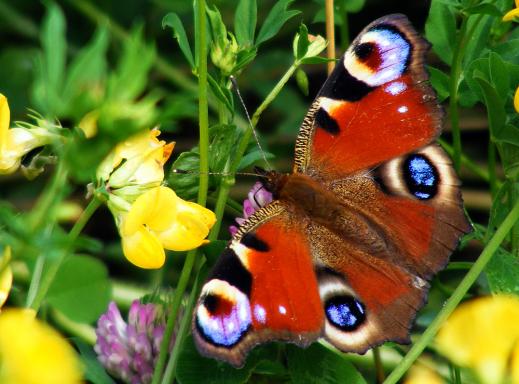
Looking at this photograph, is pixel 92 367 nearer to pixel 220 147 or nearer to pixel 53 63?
pixel 220 147

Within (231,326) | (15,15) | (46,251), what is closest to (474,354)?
(46,251)

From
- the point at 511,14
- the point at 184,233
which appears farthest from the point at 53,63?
the point at 511,14

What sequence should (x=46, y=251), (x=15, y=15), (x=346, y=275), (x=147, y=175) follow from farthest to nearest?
(x=15, y=15) → (x=346, y=275) → (x=147, y=175) → (x=46, y=251)

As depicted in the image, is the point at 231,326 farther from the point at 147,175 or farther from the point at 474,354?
the point at 474,354

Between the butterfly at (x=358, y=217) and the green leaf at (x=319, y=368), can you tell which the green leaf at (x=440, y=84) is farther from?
the green leaf at (x=319, y=368)

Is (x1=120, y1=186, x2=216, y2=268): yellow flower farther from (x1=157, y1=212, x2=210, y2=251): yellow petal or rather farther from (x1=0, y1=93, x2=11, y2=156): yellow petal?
(x1=0, y1=93, x2=11, y2=156): yellow petal

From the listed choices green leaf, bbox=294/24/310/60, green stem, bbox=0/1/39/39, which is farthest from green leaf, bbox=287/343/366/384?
green stem, bbox=0/1/39/39
